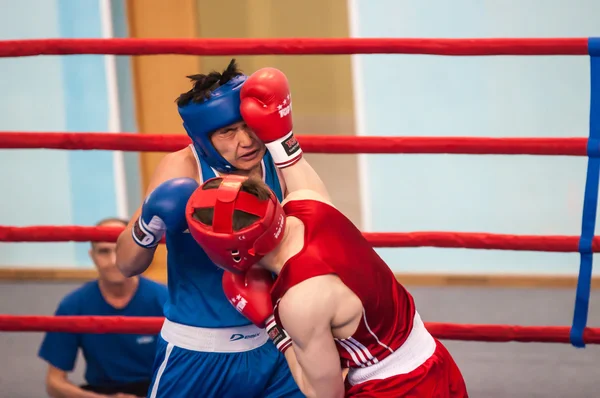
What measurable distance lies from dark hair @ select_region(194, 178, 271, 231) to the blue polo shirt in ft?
4.07

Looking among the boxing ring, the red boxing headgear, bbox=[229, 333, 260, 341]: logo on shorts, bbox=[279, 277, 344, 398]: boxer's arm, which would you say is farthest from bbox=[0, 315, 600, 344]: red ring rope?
the red boxing headgear

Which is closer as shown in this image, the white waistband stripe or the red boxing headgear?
the red boxing headgear

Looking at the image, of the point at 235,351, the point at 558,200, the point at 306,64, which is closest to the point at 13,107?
the point at 306,64

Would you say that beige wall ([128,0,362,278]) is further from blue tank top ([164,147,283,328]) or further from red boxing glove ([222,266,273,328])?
red boxing glove ([222,266,273,328])

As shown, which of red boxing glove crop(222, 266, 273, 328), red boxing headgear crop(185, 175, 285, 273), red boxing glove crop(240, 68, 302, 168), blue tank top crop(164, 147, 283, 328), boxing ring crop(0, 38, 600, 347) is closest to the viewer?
red boxing headgear crop(185, 175, 285, 273)

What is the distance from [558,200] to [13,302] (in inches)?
113

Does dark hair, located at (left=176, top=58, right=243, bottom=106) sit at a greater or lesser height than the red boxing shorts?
greater

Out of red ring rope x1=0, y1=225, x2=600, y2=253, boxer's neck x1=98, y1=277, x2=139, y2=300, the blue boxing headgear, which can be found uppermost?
the blue boxing headgear

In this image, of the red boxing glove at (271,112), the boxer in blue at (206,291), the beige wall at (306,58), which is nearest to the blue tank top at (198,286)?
the boxer in blue at (206,291)

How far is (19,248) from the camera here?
4.95m

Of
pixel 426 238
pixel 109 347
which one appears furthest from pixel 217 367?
pixel 109 347

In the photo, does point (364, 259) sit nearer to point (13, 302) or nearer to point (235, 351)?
point (235, 351)

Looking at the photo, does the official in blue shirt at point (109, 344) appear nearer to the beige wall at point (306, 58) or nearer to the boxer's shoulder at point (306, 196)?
the boxer's shoulder at point (306, 196)

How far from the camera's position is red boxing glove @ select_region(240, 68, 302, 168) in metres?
1.80
